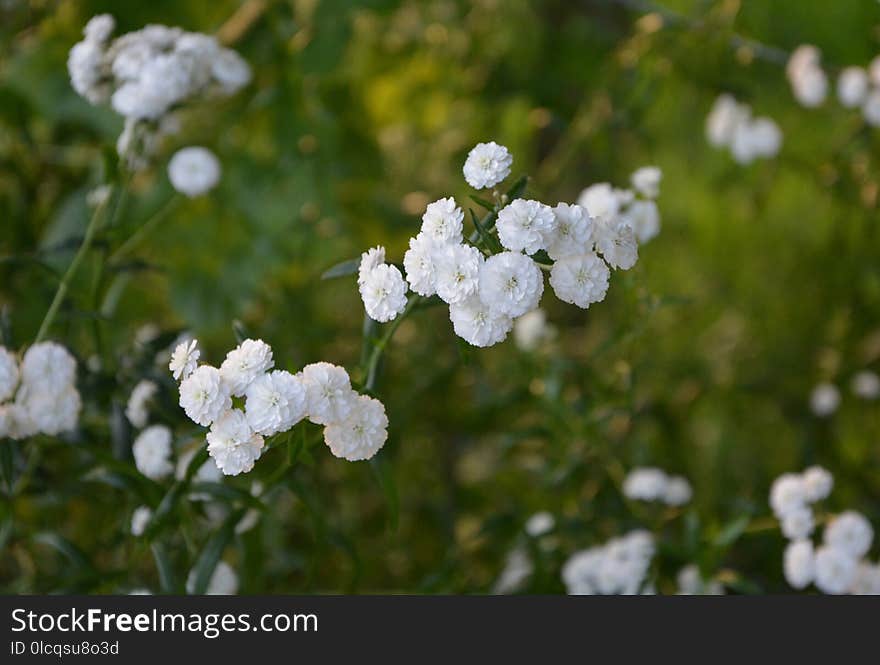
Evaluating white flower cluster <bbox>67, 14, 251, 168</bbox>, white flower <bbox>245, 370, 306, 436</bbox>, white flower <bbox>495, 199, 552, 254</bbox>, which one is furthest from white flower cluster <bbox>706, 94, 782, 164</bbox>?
white flower <bbox>245, 370, 306, 436</bbox>

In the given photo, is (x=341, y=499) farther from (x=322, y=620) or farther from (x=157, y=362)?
(x=322, y=620)

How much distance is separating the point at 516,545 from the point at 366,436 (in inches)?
21.8

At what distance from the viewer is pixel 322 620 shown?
2.64 feet

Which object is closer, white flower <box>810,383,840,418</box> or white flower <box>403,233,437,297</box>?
white flower <box>403,233,437,297</box>

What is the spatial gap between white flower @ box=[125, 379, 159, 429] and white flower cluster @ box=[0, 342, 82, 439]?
0.08 m

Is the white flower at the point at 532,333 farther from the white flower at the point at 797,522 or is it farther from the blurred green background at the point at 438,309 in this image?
the white flower at the point at 797,522

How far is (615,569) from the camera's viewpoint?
102 centimetres

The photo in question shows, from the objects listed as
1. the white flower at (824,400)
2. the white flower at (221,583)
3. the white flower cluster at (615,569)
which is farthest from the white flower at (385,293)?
the white flower at (824,400)

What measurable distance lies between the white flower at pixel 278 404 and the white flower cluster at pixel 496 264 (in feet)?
0.25

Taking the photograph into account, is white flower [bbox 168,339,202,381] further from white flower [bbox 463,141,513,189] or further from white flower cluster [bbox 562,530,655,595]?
white flower cluster [bbox 562,530,655,595]

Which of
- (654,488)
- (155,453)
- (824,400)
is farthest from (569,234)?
(824,400)

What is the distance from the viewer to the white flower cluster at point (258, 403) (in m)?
0.64

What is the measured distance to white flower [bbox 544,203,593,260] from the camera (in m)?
0.66

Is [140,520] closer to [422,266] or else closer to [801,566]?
[422,266]
